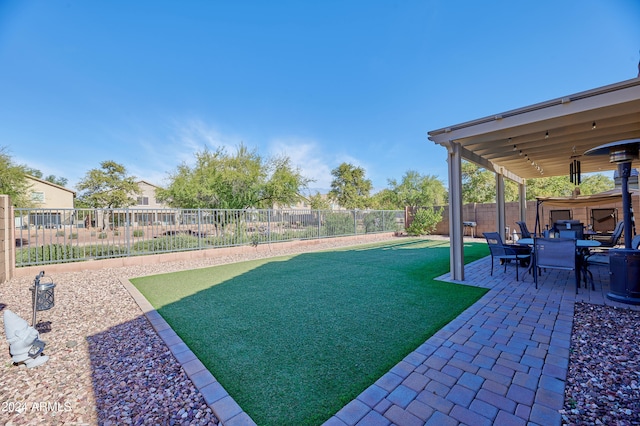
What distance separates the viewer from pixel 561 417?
1.62 m

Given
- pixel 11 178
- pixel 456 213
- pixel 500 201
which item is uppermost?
pixel 11 178

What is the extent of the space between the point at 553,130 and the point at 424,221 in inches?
388

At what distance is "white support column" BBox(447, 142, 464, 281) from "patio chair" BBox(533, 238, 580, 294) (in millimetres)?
1271

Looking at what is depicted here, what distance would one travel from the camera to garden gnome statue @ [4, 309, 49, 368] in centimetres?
231

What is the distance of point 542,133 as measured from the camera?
5465 mm

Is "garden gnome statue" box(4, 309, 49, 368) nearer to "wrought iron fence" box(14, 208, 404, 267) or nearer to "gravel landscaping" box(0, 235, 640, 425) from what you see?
"gravel landscaping" box(0, 235, 640, 425)

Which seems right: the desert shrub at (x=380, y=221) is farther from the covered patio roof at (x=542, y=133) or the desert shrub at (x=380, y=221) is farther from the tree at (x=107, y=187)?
the tree at (x=107, y=187)

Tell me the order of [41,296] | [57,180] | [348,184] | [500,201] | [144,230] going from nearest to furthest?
1. [41,296]
2. [144,230]
3. [500,201]
4. [348,184]
5. [57,180]

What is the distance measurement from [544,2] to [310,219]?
35.1 ft

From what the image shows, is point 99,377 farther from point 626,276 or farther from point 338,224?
point 338,224

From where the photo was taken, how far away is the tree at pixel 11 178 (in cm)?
1141

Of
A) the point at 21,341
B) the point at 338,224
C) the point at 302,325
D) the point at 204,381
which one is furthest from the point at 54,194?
the point at 204,381

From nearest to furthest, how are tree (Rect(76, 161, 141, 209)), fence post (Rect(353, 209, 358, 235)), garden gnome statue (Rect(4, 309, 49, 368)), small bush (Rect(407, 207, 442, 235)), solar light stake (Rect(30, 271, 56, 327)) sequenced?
garden gnome statue (Rect(4, 309, 49, 368))
solar light stake (Rect(30, 271, 56, 327))
fence post (Rect(353, 209, 358, 235))
small bush (Rect(407, 207, 442, 235))
tree (Rect(76, 161, 141, 209))

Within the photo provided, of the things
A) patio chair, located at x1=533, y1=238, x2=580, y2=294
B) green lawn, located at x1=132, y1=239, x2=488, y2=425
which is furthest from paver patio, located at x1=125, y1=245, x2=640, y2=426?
patio chair, located at x1=533, y1=238, x2=580, y2=294
